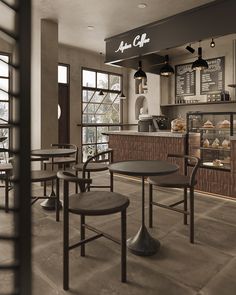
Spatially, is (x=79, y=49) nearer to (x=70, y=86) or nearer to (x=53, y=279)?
(x=70, y=86)

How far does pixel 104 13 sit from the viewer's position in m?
4.61

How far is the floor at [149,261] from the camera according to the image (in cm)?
185

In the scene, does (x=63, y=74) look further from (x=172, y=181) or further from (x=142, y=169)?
(x=142, y=169)

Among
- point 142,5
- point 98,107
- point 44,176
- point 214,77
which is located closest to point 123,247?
point 44,176

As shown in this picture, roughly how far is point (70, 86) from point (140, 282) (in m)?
5.83

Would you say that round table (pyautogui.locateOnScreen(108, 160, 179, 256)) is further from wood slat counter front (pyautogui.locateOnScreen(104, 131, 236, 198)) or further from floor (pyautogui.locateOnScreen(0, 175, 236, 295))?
wood slat counter front (pyautogui.locateOnScreen(104, 131, 236, 198))

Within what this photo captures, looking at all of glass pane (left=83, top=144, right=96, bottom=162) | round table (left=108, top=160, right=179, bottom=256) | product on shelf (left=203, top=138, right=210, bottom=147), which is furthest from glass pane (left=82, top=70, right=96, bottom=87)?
round table (left=108, top=160, right=179, bottom=256)

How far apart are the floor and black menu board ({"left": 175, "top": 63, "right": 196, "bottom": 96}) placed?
4453mm

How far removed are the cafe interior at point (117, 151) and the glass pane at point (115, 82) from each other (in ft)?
0.10

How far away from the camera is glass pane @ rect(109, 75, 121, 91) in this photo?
8.08m

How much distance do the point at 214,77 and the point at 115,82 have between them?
295 cm

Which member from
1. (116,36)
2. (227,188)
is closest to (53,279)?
(227,188)

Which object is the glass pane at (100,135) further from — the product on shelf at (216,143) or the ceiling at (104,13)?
the product on shelf at (216,143)

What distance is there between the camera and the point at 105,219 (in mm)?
3166
